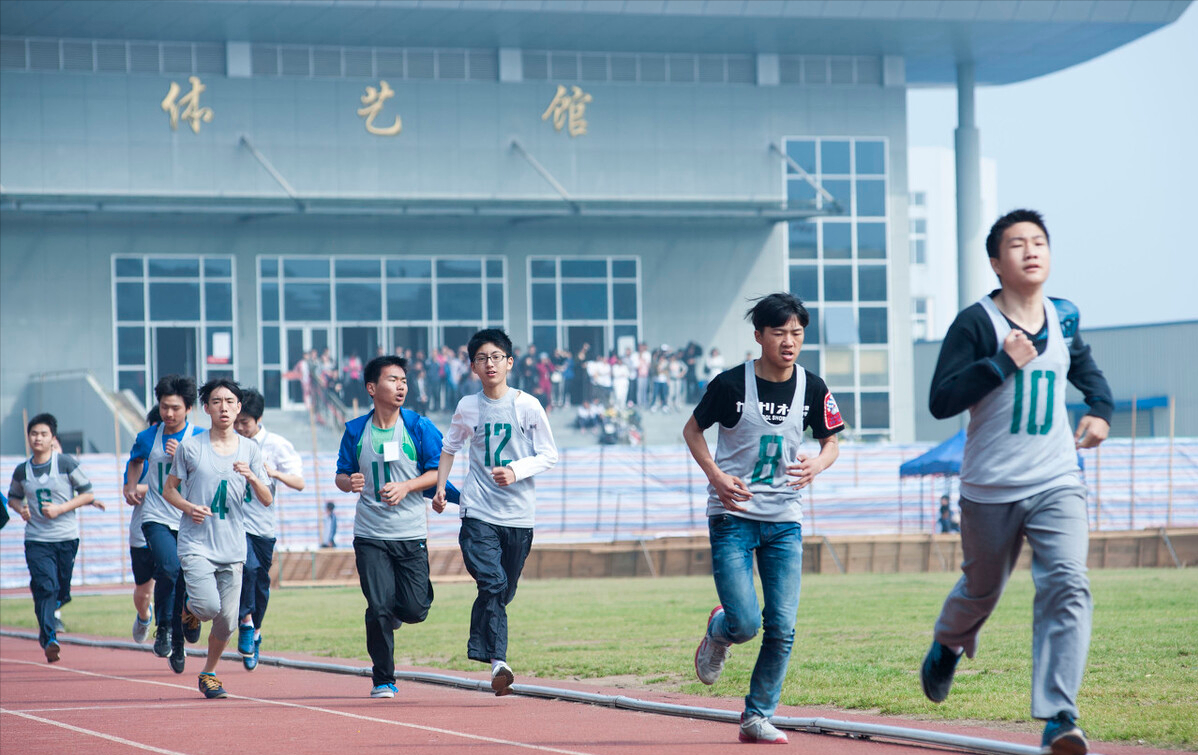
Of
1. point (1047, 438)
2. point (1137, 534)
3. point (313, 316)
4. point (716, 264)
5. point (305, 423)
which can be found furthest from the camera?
point (716, 264)

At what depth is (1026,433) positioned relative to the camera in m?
6.53

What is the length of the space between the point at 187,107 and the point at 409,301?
8533 millimetres

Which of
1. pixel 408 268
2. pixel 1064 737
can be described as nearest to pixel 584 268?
pixel 408 268

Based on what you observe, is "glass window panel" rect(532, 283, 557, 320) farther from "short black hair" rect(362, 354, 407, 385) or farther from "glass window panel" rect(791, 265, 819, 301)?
"short black hair" rect(362, 354, 407, 385)

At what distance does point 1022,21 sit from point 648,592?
32916 millimetres

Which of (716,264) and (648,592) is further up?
(716,264)

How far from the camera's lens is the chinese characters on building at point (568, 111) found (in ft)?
165

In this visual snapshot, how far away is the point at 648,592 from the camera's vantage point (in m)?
22.3

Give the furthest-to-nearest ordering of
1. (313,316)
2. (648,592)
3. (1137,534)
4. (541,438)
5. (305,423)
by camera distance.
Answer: (313,316) < (305,423) < (1137,534) < (648,592) < (541,438)

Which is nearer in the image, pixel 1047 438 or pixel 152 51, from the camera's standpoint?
pixel 1047 438

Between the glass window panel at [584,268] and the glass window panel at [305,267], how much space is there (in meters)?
7.37

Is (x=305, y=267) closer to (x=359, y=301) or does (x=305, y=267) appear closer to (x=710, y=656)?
(x=359, y=301)

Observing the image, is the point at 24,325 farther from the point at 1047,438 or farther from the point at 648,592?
the point at 1047,438

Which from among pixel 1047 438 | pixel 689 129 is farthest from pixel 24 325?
pixel 1047 438
